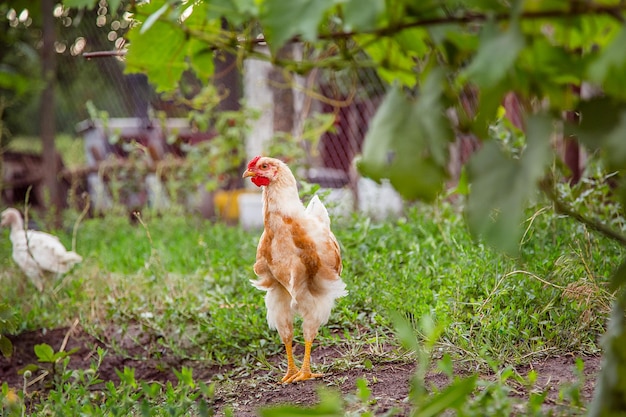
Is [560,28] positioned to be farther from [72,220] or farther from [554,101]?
[72,220]

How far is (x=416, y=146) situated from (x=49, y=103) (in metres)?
6.39

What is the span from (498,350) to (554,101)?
1577mm

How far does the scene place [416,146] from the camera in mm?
1319

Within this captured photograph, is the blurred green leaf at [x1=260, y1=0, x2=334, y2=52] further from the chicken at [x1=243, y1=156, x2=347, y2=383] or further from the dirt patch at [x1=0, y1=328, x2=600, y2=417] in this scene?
the chicken at [x1=243, y1=156, x2=347, y2=383]

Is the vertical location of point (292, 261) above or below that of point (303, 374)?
above

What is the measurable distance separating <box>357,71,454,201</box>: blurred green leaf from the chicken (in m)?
1.61

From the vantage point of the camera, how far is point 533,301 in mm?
3045

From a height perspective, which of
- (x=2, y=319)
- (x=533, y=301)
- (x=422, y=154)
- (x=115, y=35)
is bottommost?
(x=533, y=301)

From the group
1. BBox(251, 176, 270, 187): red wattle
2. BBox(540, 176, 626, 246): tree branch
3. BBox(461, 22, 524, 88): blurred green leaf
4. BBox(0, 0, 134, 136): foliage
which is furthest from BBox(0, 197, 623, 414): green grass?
BBox(0, 0, 134, 136): foliage

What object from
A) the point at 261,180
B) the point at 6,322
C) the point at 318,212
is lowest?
the point at 6,322

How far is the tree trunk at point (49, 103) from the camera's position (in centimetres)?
702

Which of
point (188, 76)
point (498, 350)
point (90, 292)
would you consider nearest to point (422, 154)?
point (498, 350)

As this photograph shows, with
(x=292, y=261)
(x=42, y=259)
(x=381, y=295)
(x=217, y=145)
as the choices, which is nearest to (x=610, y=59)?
(x=292, y=261)

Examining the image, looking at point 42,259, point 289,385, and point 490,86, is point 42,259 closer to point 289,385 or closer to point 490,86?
point 289,385
